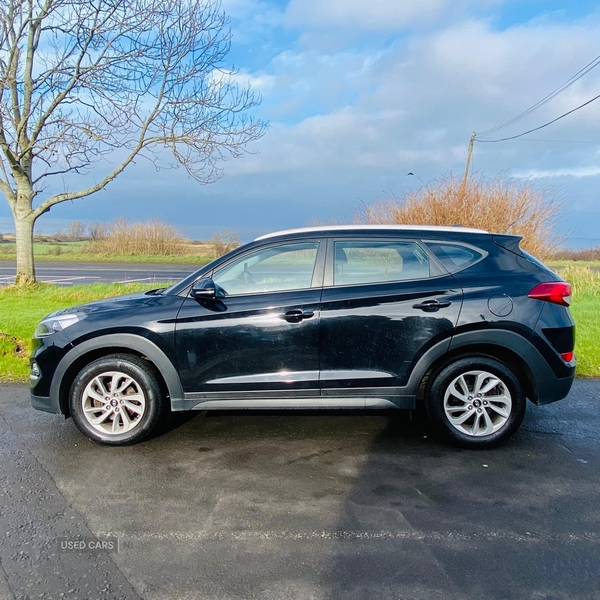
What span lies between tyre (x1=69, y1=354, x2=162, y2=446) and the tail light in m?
3.20

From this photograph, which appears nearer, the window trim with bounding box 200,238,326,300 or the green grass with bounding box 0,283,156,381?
the window trim with bounding box 200,238,326,300

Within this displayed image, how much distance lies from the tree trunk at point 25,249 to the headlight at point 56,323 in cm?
956

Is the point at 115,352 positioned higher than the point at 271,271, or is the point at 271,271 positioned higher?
the point at 271,271

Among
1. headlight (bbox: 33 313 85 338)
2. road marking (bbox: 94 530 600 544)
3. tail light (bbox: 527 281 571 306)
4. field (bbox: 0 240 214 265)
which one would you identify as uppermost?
field (bbox: 0 240 214 265)

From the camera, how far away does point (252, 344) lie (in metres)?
3.70

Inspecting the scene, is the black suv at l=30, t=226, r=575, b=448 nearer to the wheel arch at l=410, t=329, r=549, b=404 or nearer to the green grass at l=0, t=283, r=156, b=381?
the wheel arch at l=410, t=329, r=549, b=404

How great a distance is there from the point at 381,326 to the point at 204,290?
4.77ft

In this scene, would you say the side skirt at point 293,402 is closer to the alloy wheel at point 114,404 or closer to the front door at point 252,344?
the front door at point 252,344

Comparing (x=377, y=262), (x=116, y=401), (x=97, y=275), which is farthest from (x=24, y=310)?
(x=97, y=275)

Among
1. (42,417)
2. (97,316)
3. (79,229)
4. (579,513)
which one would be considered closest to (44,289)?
(42,417)

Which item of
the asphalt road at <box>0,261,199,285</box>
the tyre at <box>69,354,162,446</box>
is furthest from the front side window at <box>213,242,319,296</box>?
the asphalt road at <box>0,261,199,285</box>

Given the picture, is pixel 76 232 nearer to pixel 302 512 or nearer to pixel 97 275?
pixel 97 275

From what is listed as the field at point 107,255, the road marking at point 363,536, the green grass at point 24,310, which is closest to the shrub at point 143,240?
the field at point 107,255

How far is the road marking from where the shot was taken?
2.56 m
